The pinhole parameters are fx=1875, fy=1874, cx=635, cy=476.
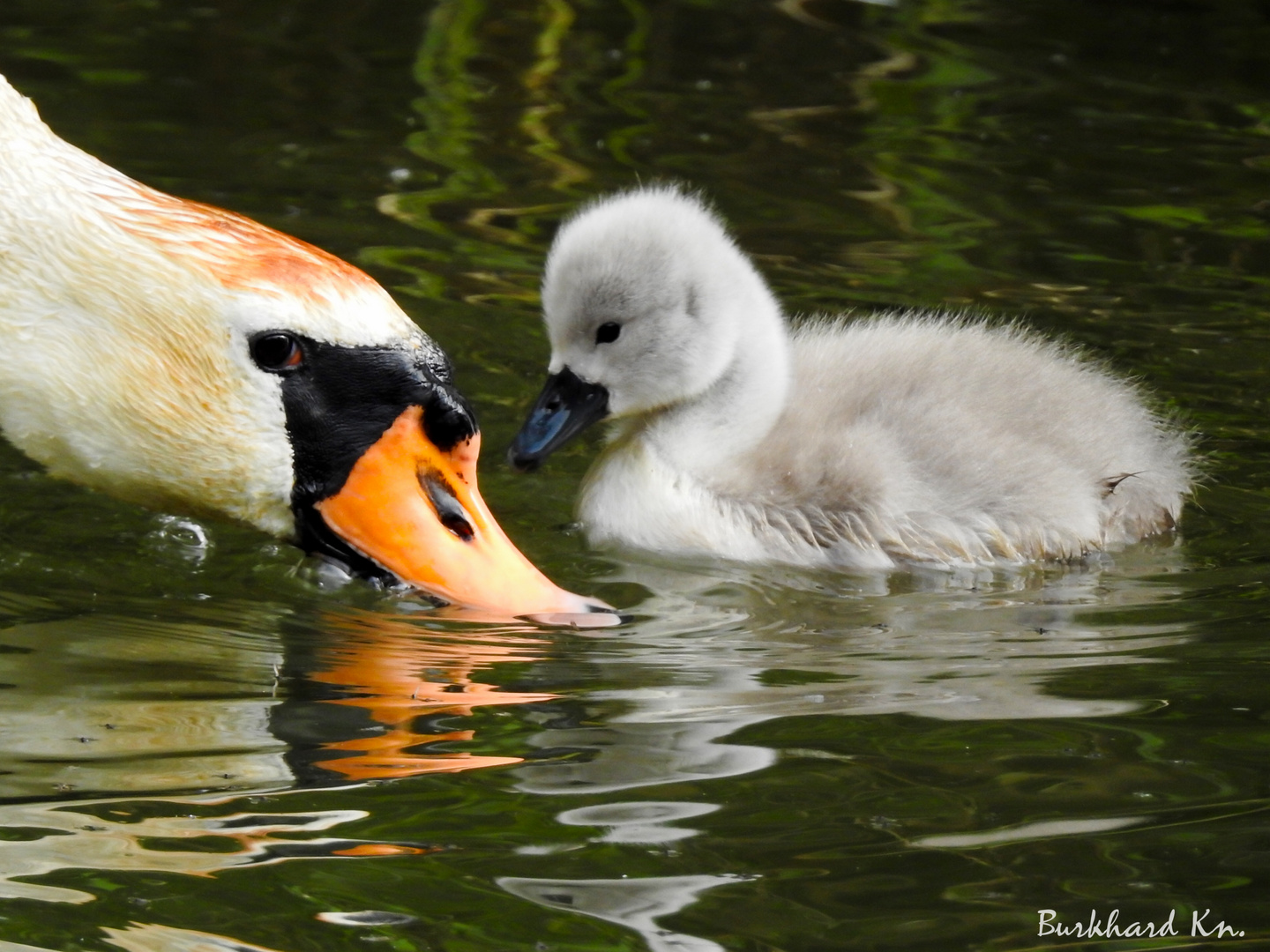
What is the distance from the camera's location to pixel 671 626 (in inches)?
152

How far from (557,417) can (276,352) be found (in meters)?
1.28

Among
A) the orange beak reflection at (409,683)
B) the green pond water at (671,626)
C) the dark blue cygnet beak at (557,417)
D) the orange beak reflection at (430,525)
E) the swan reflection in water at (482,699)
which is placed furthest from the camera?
the dark blue cygnet beak at (557,417)

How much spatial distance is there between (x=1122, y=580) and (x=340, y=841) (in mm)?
2267

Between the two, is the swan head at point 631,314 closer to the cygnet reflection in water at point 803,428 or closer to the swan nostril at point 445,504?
the cygnet reflection in water at point 803,428

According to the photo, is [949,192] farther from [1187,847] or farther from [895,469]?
[1187,847]

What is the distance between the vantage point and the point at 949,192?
658 cm

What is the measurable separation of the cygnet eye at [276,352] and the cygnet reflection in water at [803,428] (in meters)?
1.17

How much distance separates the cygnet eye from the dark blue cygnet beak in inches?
45.9
